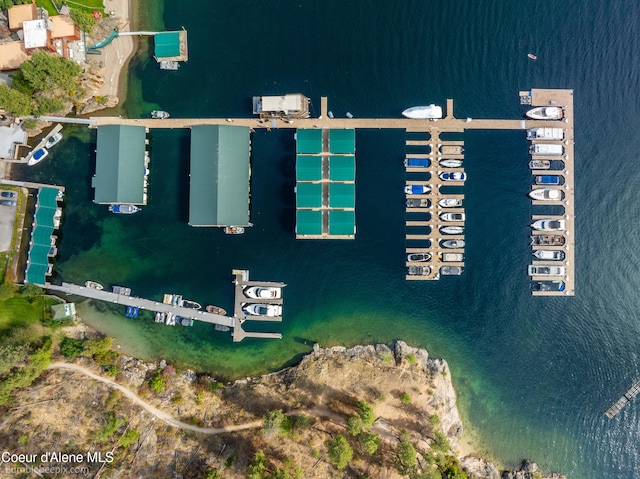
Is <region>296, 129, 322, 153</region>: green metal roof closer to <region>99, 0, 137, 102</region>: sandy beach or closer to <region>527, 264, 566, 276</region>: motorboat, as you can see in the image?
<region>99, 0, 137, 102</region>: sandy beach

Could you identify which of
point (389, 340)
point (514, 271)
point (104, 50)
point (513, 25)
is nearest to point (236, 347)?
point (389, 340)

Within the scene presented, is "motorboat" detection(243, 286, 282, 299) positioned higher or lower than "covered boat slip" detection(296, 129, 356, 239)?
lower

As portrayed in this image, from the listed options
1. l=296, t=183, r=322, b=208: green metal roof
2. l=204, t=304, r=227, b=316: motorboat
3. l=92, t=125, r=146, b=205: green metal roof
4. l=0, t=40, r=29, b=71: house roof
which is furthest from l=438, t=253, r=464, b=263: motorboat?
l=0, t=40, r=29, b=71: house roof

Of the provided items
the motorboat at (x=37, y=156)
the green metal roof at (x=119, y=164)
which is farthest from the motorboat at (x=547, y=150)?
the motorboat at (x=37, y=156)

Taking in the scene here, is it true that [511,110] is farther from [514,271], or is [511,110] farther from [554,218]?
[514,271]

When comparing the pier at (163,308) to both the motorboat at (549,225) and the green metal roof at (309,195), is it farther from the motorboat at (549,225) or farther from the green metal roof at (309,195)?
the motorboat at (549,225)

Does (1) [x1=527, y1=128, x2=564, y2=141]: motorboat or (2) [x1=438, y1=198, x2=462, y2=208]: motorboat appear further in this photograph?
(1) [x1=527, y1=128, x2=564, y2=141]: motorboat
